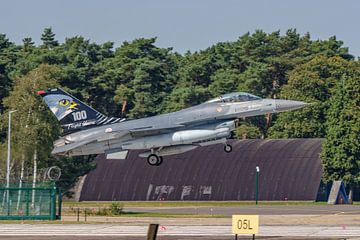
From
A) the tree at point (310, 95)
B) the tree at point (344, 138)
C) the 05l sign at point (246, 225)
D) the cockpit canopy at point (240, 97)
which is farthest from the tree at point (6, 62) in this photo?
the 05l sign at point (246, 225)

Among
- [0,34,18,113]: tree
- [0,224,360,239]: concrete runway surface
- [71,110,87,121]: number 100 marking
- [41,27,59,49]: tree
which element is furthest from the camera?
[41,27,59,49]: tree

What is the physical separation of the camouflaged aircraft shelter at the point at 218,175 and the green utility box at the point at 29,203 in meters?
38.7

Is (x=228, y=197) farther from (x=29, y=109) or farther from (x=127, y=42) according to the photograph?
(x=127, y=42)

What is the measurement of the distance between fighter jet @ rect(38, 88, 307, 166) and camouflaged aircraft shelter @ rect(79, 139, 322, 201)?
32.8 m

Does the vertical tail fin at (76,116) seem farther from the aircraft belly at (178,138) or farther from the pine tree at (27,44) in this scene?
the pine tree at (27,44)

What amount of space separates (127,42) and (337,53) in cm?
3224

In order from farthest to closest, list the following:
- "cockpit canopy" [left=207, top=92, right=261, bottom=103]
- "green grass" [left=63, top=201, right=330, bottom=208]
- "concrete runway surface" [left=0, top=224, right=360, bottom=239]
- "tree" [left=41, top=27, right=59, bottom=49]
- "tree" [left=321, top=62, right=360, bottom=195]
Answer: "tree" [left=41, top=27, right=59, bottom=49] < "tree" [left=321, top=62, right=360, bottom=195] < "green grass" [left=63, top=201, right=330, bottom=208] < "cockpit canopy" [left=207, top=92, right=261, bottom=103] < "concrete runway surface" [left=0, top=224, right=360, bottom=239]

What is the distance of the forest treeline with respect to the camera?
308 ft

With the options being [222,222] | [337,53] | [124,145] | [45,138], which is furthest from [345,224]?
[337,53]

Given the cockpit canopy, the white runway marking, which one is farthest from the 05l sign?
the cockpit canopy

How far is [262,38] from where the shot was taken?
16188cm

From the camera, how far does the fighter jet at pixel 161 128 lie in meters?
69.4

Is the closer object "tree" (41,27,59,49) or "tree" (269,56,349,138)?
"tree" (269,56,349,138)

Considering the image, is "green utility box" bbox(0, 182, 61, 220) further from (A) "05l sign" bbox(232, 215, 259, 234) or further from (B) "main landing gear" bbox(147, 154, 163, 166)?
(A) "05l sign" bbox(232, 215, 259, 234)
